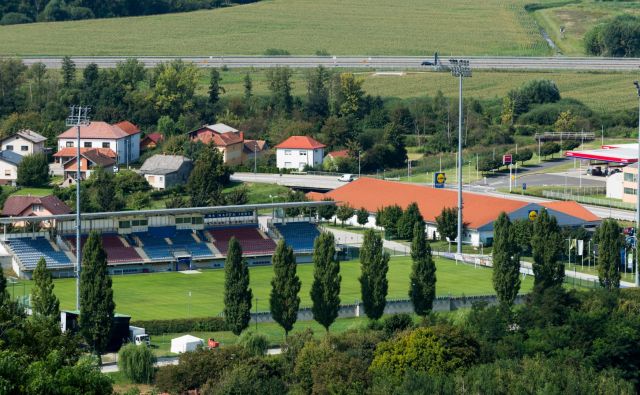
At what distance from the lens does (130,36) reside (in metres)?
172

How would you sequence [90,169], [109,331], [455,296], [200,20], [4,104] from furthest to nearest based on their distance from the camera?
[200,20] < [4,104] < [90,169] < [455,296] < [109,331]

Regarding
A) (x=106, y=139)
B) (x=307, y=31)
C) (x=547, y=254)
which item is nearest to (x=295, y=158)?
(x=106, y=139)

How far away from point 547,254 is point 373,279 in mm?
8436

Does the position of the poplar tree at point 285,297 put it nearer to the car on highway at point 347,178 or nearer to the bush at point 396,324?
the bush at point 396,324

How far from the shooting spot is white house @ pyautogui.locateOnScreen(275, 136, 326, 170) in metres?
114

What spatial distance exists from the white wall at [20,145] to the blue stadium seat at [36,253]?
110 ft

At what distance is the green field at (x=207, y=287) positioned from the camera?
227 feet

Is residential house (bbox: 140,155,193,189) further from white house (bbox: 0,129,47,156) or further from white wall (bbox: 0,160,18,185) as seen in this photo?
white house (bbox: 0,129,47,156)

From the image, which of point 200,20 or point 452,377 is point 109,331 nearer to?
point 452,377

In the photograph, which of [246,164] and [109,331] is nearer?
[109,331]

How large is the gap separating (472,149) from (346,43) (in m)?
53.5

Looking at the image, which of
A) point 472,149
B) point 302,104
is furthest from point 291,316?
point 302,104

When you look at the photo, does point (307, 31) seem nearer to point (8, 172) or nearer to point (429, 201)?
point (8, 172)

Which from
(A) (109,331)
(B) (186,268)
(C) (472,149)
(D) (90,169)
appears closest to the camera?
(A) (109,331)
